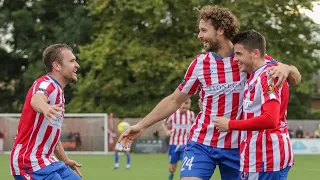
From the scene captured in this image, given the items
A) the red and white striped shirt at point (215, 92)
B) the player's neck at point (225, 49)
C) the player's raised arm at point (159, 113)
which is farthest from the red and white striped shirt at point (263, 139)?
the player's raised arm at point (159, 113)

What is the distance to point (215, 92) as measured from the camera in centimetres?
700

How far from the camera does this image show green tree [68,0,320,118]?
37.8 m

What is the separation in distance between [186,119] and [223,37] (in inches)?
415

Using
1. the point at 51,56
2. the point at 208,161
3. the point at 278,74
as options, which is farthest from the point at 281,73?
the point at 51,56

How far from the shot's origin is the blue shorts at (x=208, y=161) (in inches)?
274

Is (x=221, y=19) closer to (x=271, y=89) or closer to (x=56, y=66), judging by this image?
(x=271, y=89)

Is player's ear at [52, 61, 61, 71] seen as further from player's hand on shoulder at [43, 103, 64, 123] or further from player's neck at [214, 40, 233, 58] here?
player's neck at [214, 40, 233, 58]

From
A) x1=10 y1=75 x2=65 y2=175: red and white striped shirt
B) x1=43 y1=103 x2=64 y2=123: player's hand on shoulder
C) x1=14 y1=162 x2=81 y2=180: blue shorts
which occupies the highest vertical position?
x1=43 y1=103 x2=64 y2=123: player's hand on shoulder

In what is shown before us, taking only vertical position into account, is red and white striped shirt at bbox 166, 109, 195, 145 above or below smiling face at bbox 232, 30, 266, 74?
below

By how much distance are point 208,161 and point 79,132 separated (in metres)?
28.8

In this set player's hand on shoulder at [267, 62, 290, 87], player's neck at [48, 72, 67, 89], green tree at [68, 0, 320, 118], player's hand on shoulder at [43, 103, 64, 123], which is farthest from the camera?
green tree at [68, 0, 320, 118]

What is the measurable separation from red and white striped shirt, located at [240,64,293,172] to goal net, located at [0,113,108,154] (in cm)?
2793

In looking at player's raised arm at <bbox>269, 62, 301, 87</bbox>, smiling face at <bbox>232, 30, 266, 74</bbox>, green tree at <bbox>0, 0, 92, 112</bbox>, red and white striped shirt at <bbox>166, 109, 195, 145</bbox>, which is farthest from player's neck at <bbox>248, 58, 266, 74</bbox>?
green tree at <bbox>0, 0, 92, 112</bbox>

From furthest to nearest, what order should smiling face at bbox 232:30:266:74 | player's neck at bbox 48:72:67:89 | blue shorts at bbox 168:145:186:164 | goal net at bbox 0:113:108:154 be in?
goal net at bbox 0:113:108:154 → blue shorts at bbox 168:145:186:164 → player's neck at bbox 48:72:67:89 → smiling face at bbox 232:30:266:74
